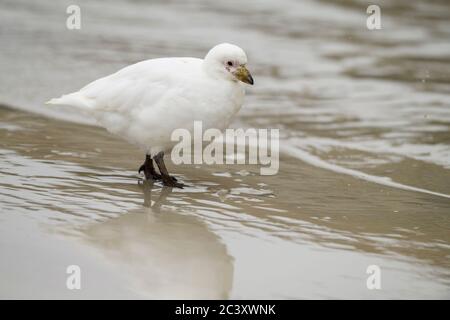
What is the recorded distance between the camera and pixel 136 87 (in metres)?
6.02

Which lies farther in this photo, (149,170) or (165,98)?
(149,170)

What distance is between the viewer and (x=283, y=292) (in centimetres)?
422

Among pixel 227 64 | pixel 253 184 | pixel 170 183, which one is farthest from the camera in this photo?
pixel 253 184

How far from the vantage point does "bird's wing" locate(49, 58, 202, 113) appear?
5902 mm

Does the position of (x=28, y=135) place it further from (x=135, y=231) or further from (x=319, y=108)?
(x=319, y=108)

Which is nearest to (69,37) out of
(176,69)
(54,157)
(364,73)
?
(364,73)

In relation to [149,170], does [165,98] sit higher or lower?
higher

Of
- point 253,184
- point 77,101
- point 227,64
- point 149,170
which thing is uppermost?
point 227,64

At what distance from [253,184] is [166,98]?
3.38 ft

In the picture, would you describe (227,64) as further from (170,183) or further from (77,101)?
(77,101)

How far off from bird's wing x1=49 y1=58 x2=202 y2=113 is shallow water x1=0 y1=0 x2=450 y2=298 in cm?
53

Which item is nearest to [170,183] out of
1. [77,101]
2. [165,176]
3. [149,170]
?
[165,176]
